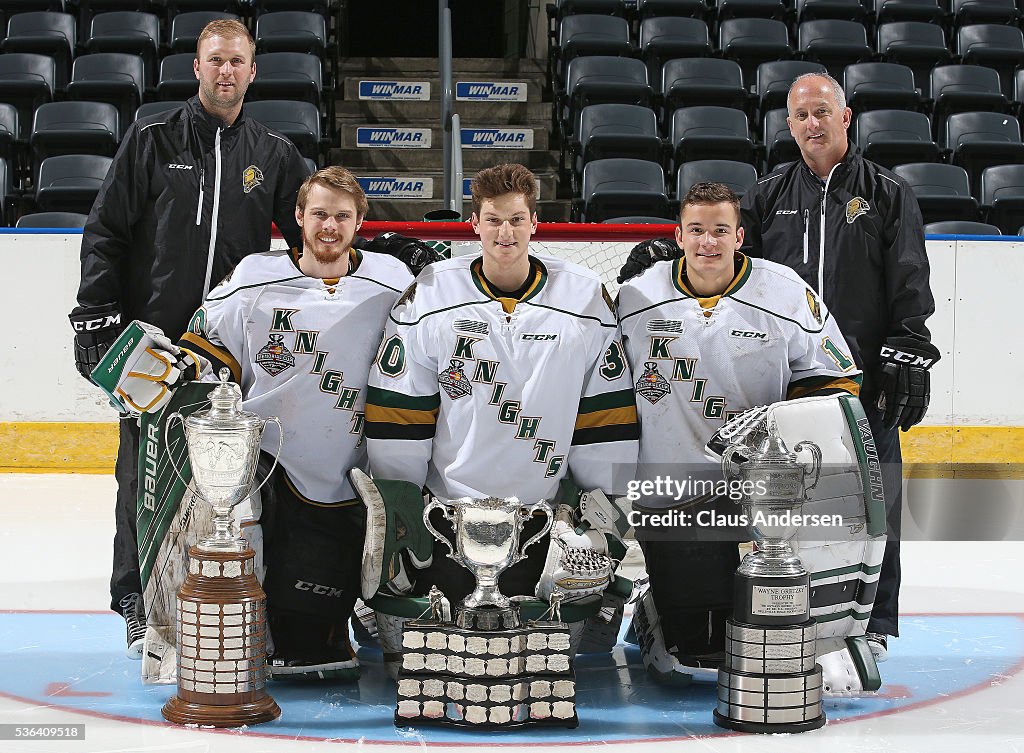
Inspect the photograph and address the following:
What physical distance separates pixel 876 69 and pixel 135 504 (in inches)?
226

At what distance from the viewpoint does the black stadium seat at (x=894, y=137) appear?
280 inches

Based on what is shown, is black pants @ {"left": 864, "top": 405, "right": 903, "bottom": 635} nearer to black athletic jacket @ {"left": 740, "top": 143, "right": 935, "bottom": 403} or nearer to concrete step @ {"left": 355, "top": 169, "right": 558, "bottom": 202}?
black athletic jacket @ {"left": 740, "top": 143, "right": 935, "bottom": 403}

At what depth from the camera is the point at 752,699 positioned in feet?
8.81

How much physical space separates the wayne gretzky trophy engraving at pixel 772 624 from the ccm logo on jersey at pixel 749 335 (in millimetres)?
354

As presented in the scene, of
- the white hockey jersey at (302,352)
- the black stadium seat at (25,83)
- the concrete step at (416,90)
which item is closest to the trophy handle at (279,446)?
the white hockey jersey at (302,352)

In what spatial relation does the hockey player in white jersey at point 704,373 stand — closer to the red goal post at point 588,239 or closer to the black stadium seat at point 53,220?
the red goal post at point 588,239

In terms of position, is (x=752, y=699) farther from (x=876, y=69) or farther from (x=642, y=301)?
(x=876, y=69)

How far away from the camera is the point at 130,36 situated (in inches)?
300

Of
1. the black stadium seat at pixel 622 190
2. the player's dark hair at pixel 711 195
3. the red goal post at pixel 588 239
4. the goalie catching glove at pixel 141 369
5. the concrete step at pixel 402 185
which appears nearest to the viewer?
the goalie catching glove at pixel 141 369

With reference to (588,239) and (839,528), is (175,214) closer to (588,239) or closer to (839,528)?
(839,528)

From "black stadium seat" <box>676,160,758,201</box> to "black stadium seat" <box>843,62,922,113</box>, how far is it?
1225 millimetres

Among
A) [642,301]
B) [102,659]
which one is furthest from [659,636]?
[102,659]

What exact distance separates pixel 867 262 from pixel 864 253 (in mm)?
25

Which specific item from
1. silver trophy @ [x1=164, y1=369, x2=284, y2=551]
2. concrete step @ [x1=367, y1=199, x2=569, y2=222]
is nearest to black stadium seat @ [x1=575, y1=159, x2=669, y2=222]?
concrete step @ [x1=367, y1=199, x2=569, y2=222]
